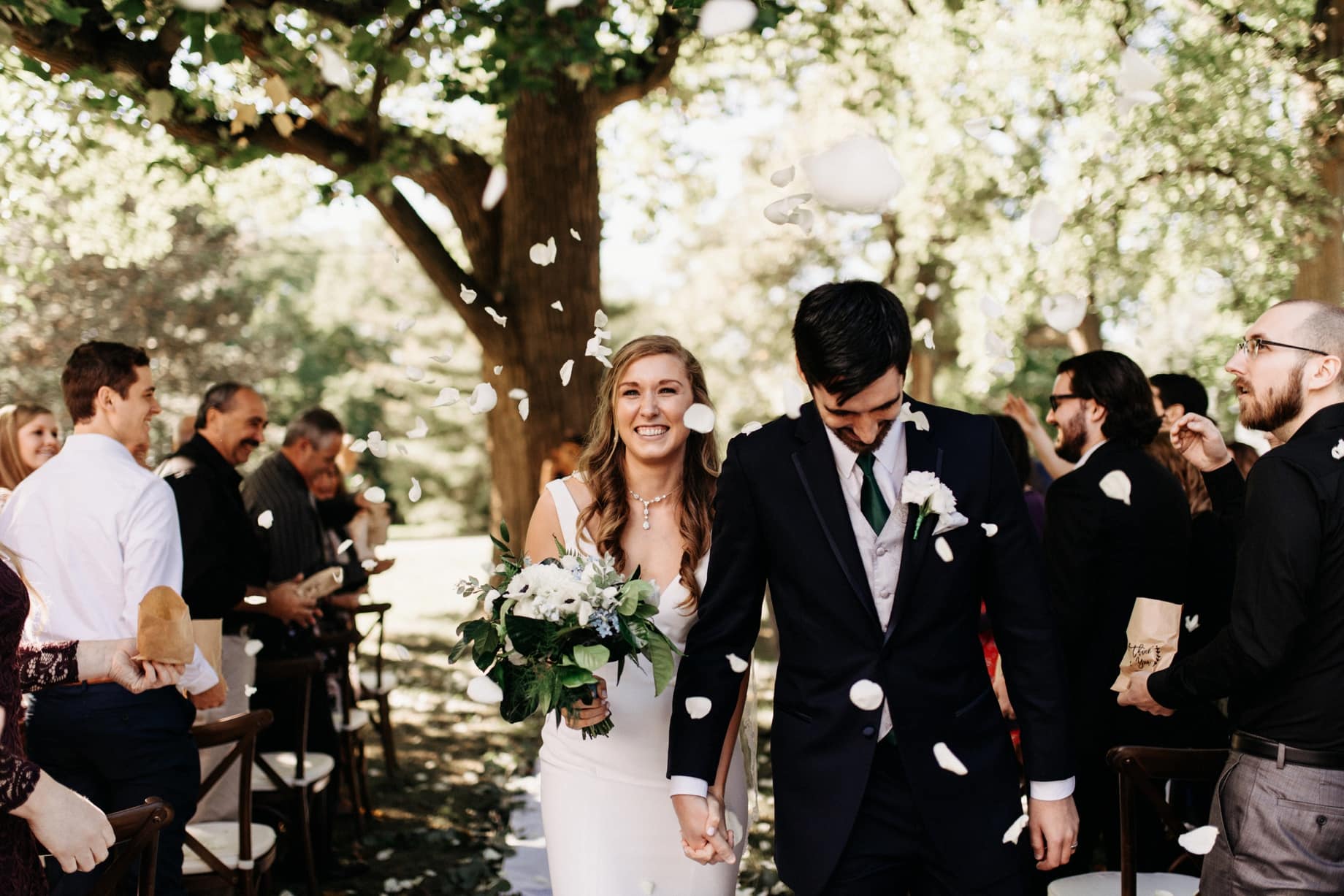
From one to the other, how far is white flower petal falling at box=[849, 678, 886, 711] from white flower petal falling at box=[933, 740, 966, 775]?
0.54 feet

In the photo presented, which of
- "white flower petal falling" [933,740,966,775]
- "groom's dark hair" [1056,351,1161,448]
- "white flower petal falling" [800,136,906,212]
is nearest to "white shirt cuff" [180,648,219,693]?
"white flower petal falling" [933,740,966,775]

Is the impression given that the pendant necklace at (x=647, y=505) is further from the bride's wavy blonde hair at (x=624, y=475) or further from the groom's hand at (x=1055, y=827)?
the groom's hand at (x=1055, y=827)

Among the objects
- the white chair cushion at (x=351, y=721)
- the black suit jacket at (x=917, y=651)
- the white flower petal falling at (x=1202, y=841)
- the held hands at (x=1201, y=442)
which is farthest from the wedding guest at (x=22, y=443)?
the white flower petal falling at (x=1202, y=841)

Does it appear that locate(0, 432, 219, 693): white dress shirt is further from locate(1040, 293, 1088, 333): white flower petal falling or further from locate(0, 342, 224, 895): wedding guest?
locate(1040, 293, 1088, 333): white flower petal falling

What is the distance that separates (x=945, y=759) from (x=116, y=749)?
280cm

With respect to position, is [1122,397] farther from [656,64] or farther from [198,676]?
[656,64]

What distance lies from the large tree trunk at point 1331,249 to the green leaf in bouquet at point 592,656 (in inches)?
266

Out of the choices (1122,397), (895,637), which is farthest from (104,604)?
(1122,397)

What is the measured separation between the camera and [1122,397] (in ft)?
14.2

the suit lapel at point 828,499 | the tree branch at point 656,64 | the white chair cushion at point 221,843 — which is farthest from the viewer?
the tree branch at point 656,64

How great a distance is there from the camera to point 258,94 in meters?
8.07

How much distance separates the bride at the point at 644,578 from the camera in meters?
3.52

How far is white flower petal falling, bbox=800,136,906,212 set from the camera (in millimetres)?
3904

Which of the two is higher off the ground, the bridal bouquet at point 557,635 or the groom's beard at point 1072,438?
the groom's beard at point 1072,438
